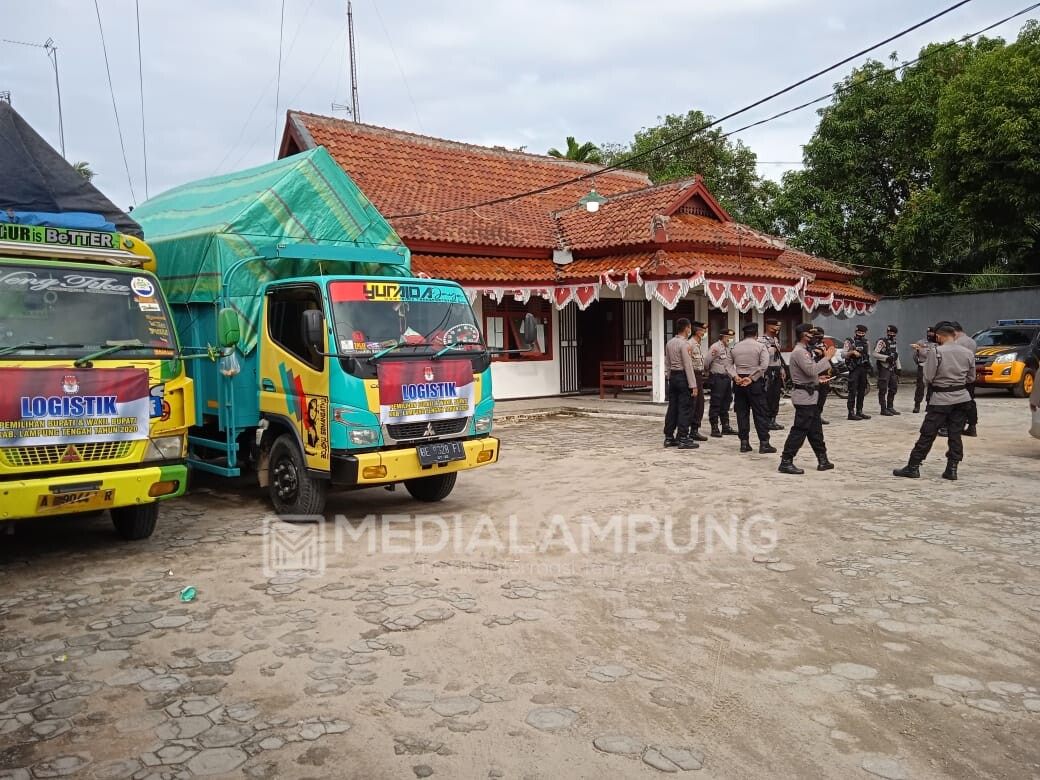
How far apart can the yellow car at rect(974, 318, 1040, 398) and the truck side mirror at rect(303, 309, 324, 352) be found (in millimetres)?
16290

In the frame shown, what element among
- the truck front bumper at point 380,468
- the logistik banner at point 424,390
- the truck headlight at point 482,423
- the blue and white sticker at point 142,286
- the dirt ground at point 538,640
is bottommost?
the dirt ground at point 538,640

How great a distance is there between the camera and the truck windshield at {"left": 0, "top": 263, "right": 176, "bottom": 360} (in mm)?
5773

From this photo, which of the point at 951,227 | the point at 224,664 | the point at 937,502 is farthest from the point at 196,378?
the point at 951,227

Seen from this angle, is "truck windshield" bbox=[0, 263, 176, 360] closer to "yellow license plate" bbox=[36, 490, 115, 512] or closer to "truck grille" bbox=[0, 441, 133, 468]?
"truck grille" bbox=[0, 441, 133, 468]

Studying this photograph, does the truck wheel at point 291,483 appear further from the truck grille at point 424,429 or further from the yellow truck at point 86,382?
the yellow truck at point 86,382

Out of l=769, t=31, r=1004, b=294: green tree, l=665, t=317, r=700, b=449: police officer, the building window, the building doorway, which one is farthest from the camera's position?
l=769, t=31, r=1004, b=294: green tree

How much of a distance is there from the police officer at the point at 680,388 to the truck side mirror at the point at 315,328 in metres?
5.74

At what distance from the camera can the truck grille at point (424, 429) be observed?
269 inches

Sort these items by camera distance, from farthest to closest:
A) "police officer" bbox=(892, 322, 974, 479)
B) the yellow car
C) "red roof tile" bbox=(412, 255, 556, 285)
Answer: the yellow car
"red roof tile" bbox=(412, 255, 556, 285)
"police officer" bbox=(892, 322, 974, 479)

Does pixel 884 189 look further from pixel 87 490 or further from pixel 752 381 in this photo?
pixel 87 490

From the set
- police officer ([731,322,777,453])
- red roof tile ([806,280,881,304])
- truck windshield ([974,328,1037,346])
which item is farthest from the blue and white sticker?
truck windshield ([974,328,1037,346])

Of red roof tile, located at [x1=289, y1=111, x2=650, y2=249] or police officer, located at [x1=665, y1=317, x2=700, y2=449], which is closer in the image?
police officer, located at [x1=665, y1=317, x2=700, y2=449]

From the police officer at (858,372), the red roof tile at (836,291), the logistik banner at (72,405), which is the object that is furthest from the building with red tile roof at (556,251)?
the logistik banner at (72,405)

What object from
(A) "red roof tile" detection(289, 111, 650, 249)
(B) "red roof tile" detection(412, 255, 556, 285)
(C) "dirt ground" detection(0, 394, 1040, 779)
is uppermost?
(A) "red roof tile" detection(289, 111, 650, 249)
